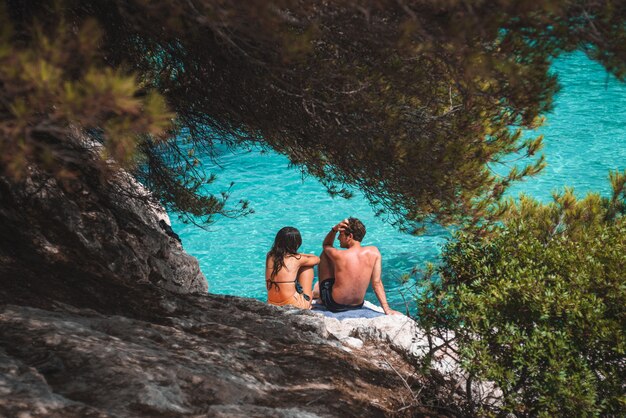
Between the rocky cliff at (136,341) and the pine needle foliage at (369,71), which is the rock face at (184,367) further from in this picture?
the pine needle foliage at (369,71)

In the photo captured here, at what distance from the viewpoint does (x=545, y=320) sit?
3.71 m

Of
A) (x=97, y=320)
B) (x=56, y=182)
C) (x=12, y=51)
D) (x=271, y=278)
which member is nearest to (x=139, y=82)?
(x=56, y=182)

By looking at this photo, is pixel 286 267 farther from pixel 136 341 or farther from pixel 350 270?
pixel 136 341

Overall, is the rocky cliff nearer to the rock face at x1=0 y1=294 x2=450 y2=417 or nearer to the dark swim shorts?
the rock face at x1=0 y1=294 x2=450 y2=417

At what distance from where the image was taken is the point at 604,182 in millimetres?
14180

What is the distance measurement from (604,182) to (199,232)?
29.2 feet

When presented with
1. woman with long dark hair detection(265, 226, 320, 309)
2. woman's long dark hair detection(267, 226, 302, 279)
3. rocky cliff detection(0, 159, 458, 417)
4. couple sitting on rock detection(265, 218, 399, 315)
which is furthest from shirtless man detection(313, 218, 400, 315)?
rocky cliff detection(0, 159, 458, 417)

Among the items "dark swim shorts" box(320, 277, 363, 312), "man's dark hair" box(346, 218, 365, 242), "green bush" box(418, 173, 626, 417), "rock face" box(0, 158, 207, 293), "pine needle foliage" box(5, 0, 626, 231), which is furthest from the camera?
"dark swim shorts" box(320, 277, 363, 312)

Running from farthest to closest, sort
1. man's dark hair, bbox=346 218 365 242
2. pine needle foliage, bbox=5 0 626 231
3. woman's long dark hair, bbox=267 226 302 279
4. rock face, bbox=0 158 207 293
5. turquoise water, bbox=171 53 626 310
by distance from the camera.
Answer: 1. turquoise water, bbox=171 53 626 310
2. man's dark hair, bbox=346 218 365 242
3. woman's long dark hair, bbox=267 226 302 279
4. rock face, bbox=0 158 207 293
5. pine needle foliage, bbox=5 0 626 231

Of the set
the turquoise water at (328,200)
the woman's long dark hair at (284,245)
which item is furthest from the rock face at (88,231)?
the turquoise water at (328,200)

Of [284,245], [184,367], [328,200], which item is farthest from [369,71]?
[328,200]

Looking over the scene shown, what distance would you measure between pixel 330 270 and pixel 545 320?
449 centimetres

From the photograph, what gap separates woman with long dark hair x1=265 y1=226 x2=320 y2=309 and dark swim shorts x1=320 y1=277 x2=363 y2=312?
263mm

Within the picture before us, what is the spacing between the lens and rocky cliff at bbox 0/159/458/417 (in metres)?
2.98
